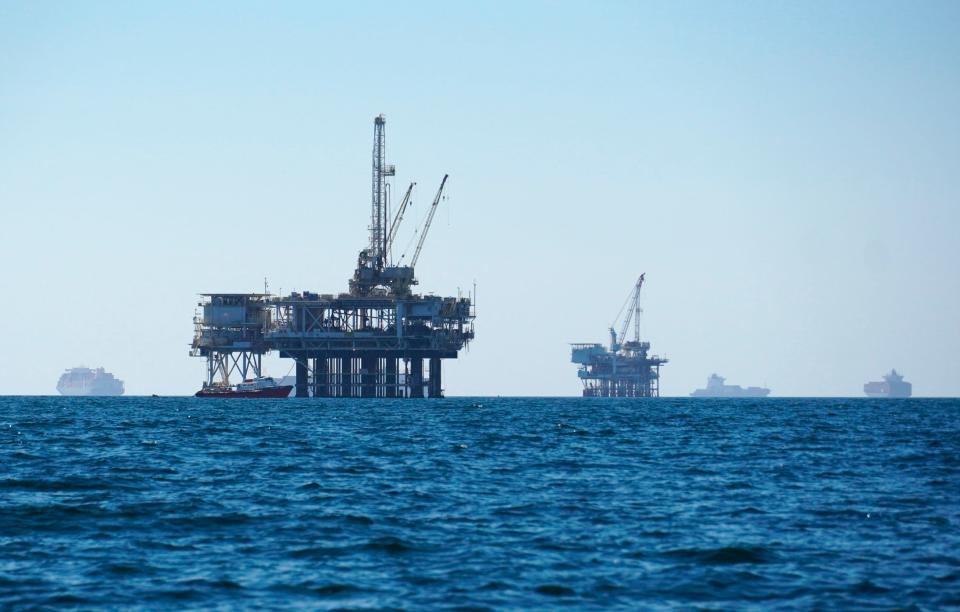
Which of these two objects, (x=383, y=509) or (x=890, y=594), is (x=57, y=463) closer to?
(x=383, y=509)

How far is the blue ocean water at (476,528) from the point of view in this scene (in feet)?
90.5

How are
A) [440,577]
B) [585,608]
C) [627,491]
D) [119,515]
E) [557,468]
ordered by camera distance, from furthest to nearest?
[557,468] → [627,491] → [119,515] → [440,577] → [585,608]

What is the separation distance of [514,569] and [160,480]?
74.4 ft

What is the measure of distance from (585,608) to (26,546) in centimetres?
1539

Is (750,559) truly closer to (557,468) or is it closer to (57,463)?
(557,468)

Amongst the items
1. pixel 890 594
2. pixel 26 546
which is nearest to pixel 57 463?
pixel 26 546

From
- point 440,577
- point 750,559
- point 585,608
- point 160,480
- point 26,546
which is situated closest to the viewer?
point 585,608

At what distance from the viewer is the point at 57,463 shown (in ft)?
186

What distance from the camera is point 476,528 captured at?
3622cm

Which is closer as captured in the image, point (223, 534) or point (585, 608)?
point (585, 608)

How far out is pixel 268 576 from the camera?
1148 inches

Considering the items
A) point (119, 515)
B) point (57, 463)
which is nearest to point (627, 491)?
point (119, 515)

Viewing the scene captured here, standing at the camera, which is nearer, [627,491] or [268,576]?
[268,576]

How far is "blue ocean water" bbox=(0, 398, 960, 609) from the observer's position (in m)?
27.6
